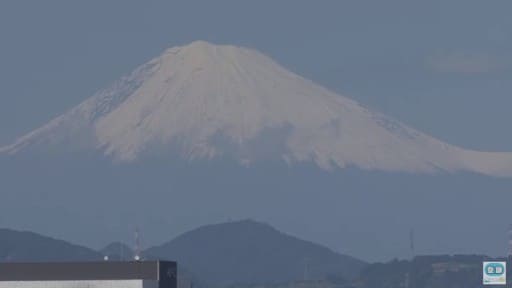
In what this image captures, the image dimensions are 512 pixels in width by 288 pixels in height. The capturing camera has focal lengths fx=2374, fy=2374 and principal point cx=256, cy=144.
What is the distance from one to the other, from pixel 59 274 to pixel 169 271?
917cm

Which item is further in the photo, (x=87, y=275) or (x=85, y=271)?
(x=85, y=271)

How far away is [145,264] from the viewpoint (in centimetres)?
19412

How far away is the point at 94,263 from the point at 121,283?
9.41 ft

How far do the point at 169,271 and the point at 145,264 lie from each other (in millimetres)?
3706

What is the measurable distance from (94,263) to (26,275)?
5.86m

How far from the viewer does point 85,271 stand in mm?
195250

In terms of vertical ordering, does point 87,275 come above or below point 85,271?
below

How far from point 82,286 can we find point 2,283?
6708 millimetres

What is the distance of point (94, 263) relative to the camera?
195000 mm

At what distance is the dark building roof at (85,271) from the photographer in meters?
194

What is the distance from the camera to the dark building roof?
194m

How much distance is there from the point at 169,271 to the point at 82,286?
7624 mm

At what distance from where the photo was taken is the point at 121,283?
637ft

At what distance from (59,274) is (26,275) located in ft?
9.23
